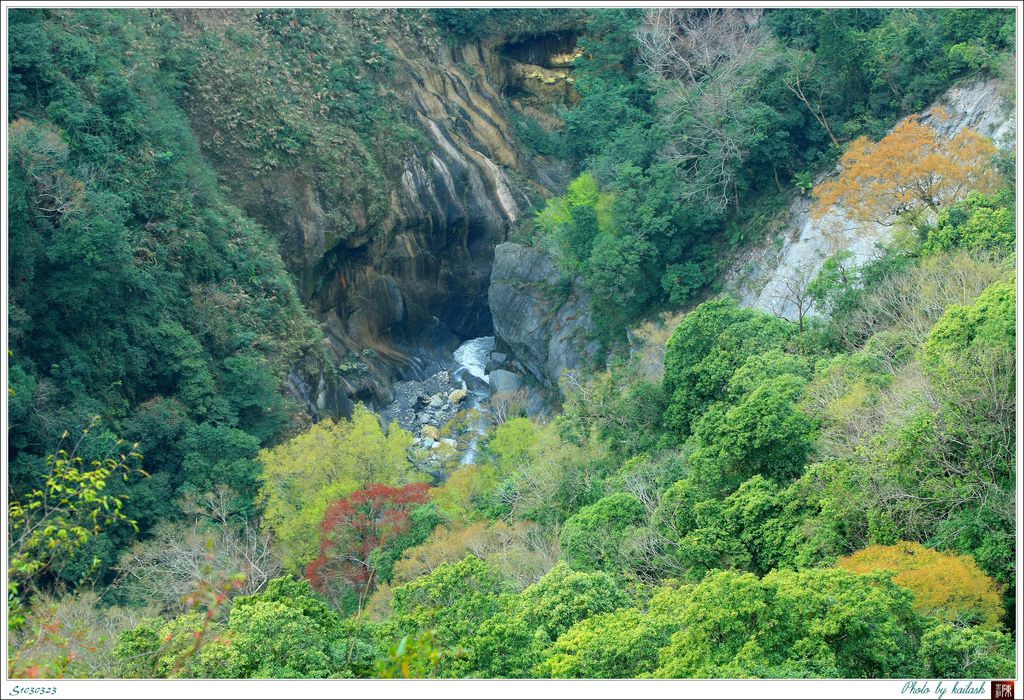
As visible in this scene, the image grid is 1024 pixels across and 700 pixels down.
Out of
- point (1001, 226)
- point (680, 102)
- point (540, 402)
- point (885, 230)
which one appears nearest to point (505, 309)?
point (540, 402)

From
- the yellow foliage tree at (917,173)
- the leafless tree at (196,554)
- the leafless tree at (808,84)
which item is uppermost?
the leafless tree at (808,84)

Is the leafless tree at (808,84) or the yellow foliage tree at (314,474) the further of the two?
the leafless tree at (808,84)

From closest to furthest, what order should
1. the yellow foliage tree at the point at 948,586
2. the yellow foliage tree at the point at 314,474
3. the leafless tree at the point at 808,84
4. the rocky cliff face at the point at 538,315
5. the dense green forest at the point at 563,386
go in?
the yellow foliage tree at the point at 948,586
the dense green forest at the point at 563,386
the yellow foliage tree at the point at 314,474
the leafless tree at the point at 808,84
the rocky cliff face at the point at 538,315

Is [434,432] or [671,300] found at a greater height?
[671,300]

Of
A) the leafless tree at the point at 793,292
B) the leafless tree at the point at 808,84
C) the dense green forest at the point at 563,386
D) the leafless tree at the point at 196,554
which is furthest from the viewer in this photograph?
the leafless tree at the point at 808,84

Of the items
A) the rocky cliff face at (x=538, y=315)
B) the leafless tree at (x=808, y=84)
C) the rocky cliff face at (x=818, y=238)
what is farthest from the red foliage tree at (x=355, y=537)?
the leafless tree at (x=808, y=84)

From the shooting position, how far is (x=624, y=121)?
39906mm

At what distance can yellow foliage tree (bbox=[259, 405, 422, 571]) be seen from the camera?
88.2 feet

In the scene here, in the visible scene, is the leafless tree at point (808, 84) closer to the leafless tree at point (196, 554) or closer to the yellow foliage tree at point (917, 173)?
the yellow foliage tree at point (917, 173)

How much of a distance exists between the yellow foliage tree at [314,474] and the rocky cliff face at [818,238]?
42.7 ft

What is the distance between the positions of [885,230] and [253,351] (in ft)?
70.3

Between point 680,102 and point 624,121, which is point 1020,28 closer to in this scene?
point 680,102

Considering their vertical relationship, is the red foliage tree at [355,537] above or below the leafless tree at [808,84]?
below

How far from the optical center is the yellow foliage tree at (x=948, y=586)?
541 inches
